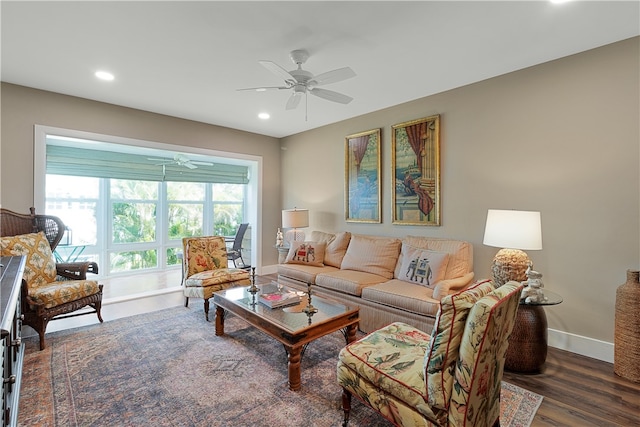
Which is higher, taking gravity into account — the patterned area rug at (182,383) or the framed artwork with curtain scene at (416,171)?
the framed artwork with curtain scene at (416,171)

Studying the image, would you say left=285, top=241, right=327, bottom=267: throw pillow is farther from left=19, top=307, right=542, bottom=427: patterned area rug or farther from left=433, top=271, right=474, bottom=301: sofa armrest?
left=433, top=271, right=474, bottom=301: sofa armrest

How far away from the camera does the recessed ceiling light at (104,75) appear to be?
10.2ft

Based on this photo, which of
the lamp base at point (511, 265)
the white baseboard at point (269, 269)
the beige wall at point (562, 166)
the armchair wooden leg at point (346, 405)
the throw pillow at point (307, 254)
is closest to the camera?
the armchair wooden leg at point (346, 405)

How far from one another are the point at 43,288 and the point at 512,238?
431 centimetres

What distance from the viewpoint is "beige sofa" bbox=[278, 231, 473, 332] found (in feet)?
9.43

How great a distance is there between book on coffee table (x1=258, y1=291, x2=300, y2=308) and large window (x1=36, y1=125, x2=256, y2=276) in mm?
3081

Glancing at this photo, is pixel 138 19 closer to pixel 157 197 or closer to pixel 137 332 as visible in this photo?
pixel 137 332

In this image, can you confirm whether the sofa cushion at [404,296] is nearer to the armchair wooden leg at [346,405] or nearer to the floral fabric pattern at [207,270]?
the armchair wooden leg at [346,405]

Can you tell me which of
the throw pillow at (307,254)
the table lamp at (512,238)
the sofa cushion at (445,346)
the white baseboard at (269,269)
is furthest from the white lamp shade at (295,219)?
the sofa cushion at (445,346)

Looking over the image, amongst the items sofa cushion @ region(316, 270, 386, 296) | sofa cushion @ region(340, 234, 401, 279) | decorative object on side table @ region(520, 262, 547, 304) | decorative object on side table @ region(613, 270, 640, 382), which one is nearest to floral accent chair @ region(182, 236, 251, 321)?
sofa cushion @ region(316, 270, 386, 296)

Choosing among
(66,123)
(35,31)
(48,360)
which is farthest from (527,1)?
(66,123)

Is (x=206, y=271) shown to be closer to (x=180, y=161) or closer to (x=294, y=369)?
(x=294, y=369)

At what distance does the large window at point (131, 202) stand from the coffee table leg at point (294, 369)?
3.93 meters

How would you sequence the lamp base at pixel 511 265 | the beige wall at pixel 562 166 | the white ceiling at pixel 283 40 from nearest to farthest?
the white ceiling at pixel 283 40
the beige wall at pixel 562 166
the lamp base at pixel 511 265
